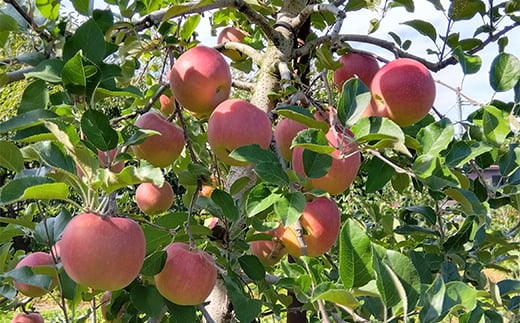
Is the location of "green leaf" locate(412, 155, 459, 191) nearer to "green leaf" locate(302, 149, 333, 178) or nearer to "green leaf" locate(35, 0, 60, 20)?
"green leaf" locate(302, 149, 333, 178)

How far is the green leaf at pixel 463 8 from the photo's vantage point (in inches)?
39.1

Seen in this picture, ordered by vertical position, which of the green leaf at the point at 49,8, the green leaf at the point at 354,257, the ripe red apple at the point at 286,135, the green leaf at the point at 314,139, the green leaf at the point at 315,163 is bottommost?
the ripe red apple at the point at 286,135

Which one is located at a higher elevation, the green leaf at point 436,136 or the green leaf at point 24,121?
the green leaf at point 436,136

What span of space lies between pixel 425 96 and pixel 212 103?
36cm

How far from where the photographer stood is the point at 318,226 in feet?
2.72

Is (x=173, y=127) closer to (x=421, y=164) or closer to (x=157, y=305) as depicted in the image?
(x=157, y=305)

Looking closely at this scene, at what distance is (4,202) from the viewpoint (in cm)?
64

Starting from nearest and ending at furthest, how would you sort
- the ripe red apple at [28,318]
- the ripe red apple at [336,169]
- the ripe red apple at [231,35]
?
the ripe red apple at [336,169] < the ripe red apple at [28,318] < the ripe red apple at [231,35]

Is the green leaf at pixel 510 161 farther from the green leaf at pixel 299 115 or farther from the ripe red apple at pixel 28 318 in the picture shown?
the ripe red apple at pixel 28 318

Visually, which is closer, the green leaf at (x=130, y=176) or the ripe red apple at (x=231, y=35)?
the green leaf at (x=130, y=176)

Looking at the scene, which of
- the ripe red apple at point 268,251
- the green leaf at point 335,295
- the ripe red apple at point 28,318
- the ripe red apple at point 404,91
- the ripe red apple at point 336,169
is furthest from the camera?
the ripe red apple at point 28,318

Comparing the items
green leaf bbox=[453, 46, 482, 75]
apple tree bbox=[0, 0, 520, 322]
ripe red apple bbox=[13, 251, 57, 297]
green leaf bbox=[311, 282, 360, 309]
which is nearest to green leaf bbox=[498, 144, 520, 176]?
apple tree bbox=[0, 0, 520, 322]

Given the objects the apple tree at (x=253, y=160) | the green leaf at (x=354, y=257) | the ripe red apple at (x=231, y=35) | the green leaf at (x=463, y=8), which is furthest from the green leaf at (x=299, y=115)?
the ripe red apple at (x=231, y=35)

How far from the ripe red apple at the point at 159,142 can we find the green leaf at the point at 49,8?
233 millimetres
